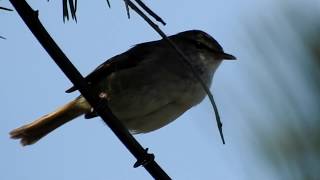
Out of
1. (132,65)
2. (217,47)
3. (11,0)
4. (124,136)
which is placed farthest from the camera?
(217,47)

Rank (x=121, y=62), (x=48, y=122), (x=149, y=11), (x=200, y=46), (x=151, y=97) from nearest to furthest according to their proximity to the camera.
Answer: (x=149, y=11) → (x=151, y=97) → (x=121, y=62) → (x=48, y=122) → (x=200, y=46)

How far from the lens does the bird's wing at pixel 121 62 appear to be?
4.04 m

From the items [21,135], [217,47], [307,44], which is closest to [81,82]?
[307,44]

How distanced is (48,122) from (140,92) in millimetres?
1008

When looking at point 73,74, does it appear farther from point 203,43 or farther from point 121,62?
point 203,43

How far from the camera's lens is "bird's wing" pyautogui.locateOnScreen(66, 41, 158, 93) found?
404 cm

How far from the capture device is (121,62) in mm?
4277

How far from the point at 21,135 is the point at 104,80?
2.85 ft

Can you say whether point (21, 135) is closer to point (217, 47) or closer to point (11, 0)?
point (217, 47)

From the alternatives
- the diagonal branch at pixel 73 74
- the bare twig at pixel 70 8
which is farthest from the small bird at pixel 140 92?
the bare twig at pixel 70 8

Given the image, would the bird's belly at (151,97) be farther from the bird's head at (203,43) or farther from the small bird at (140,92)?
the bird's head at (203,43)

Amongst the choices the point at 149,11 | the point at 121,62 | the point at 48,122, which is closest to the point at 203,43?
the point at 121,62

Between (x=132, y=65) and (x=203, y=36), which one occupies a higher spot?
(x=132, y=65)

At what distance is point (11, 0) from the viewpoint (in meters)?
1.54
